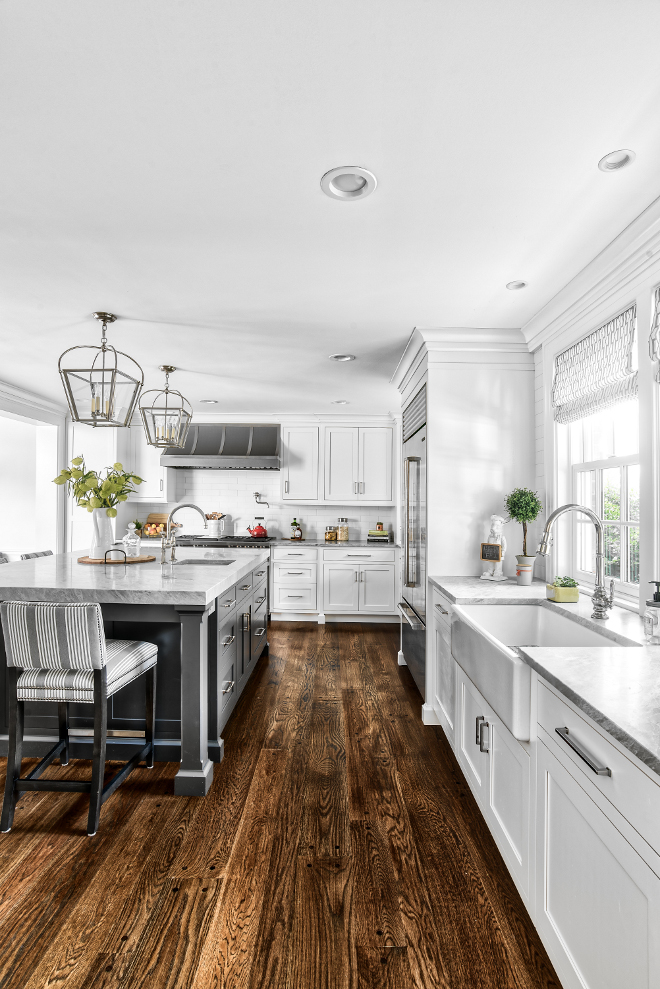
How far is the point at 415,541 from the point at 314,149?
9.22 feet

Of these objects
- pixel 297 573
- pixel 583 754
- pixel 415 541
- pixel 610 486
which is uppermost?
pixel 610 486

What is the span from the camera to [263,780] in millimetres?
2619

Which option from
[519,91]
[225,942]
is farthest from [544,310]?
[225,942]

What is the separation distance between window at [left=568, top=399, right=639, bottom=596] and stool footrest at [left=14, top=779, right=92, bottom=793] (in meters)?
2.60

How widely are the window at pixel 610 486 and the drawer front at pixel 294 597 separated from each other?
3.57 metres

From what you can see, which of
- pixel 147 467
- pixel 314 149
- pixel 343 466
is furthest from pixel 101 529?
pixel 343 466

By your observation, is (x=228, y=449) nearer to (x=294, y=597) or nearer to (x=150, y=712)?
(x=294, y=597)

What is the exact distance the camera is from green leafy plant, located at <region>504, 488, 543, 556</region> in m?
3.20

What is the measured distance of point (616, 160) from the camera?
5.64 ft

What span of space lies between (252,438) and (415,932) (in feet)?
17.6

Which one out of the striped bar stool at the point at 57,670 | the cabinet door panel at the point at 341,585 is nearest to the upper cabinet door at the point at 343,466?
the cabinet door panel at the point at 341,585

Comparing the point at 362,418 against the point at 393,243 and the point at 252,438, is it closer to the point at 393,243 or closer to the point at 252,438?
the point at 252,438

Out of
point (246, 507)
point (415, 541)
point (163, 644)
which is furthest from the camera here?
point (246, 507)

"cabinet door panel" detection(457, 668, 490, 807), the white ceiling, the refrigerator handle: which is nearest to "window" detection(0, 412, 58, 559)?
the white ceiling
